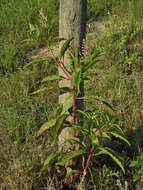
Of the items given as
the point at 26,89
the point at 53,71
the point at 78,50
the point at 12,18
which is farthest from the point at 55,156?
the point at 12,18

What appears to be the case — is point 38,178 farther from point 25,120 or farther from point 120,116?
point 120,116

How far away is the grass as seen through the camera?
14.0 feet

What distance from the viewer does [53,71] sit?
20.6ft

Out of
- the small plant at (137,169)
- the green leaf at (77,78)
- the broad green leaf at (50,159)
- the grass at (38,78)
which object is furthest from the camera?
the grass at (38,78)

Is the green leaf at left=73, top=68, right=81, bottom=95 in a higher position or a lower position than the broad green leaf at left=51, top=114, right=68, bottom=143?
higher

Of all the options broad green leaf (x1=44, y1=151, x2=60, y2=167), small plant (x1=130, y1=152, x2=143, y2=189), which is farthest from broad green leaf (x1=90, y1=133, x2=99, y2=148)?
small plant (x1=130, y1=152, x2=143, y2=189)

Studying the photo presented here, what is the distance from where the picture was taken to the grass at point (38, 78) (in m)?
4.27

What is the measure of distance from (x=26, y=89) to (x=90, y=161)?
1.94 m

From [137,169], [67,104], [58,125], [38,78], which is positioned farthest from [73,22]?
[38,78]

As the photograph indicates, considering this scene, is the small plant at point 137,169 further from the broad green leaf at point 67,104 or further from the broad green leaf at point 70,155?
the broad green leaf at point 67,104

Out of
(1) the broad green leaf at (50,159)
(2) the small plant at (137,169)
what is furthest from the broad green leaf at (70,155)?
(2) the small plant at (137,169)

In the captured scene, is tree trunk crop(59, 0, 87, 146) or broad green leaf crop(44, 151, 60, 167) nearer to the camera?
tree trunk crop(59, 0, 87, 146)

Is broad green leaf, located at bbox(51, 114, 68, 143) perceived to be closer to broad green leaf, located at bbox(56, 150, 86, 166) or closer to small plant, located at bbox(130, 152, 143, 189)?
broad green leaf, located at bbox(56, 150, 86, 166)

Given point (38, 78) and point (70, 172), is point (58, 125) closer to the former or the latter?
point (70, 172)
